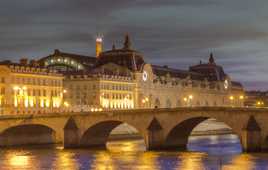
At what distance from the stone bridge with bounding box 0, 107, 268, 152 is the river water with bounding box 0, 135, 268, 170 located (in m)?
2.32

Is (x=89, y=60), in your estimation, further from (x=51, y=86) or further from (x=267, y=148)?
(x=267, y=148)

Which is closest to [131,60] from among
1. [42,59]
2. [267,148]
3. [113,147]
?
[42,59]

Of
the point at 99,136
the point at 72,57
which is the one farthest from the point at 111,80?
the point at 99,136

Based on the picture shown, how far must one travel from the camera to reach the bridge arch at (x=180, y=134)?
286ft

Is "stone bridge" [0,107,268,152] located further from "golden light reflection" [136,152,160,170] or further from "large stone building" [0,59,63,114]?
"large stone building" [0,59,63,114]

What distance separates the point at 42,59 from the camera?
186 meters

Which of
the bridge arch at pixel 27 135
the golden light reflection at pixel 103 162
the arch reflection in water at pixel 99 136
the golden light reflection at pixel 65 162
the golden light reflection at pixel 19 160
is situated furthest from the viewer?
the bridge arch at pixel 27 135

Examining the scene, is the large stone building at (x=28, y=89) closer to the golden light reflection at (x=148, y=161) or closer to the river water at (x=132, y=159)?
the river water at (x=132, y=159)

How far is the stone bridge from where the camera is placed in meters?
79.5

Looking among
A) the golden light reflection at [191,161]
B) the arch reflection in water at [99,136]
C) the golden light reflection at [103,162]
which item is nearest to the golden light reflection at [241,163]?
the golden light reflection at [191,161]

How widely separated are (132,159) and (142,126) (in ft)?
42.8

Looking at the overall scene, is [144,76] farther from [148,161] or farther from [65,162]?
[65,162]

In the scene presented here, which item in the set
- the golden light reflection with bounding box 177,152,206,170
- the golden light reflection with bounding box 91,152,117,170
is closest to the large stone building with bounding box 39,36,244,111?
the golden light reflection with bounding box 91,152,117,170

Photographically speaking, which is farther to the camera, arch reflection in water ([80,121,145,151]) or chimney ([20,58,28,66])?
chimney ([20,58,28,66])
